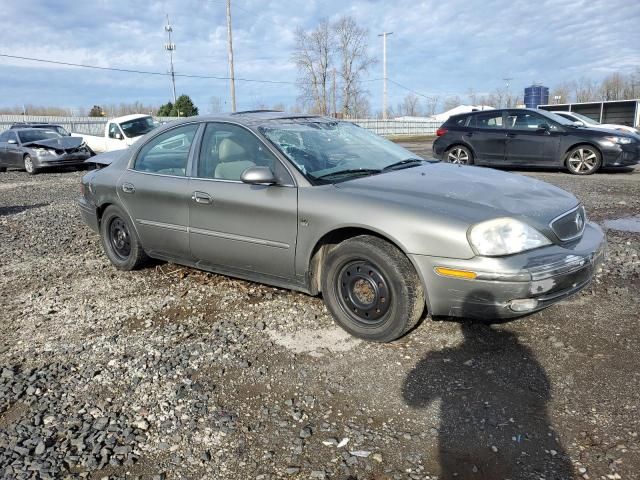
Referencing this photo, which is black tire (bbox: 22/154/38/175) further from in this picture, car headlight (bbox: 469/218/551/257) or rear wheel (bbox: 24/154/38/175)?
car headlight (bbox: 469/218/551/257)

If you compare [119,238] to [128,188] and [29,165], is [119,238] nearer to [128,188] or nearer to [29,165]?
[128,188]

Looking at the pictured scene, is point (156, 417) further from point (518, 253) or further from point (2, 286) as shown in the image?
point (2, 286)

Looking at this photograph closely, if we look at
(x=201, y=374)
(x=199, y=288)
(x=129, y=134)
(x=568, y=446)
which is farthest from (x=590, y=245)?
(x=129, y=134)

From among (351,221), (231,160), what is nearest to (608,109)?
(231,160)

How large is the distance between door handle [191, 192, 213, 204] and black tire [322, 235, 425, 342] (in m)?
1.19

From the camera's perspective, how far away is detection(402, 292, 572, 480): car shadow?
2240 millimetres

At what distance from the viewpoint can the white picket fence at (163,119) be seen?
3397 centimetres

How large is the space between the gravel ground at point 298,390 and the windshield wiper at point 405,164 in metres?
1.24

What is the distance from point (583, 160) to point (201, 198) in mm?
9978

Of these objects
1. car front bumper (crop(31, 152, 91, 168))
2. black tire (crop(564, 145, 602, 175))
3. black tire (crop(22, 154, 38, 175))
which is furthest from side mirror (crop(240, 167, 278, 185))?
black tire (crop(22, 154, 38, 175))

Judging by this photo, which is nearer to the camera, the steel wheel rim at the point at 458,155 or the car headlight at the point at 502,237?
the car headlight at the point at 502,237

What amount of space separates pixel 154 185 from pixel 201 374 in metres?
2.11

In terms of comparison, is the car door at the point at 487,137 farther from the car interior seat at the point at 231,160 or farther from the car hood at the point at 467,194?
the car interior seat at the point at 231,160

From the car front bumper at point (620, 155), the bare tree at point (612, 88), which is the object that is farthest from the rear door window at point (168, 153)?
the bare tree at point (612, 88)
